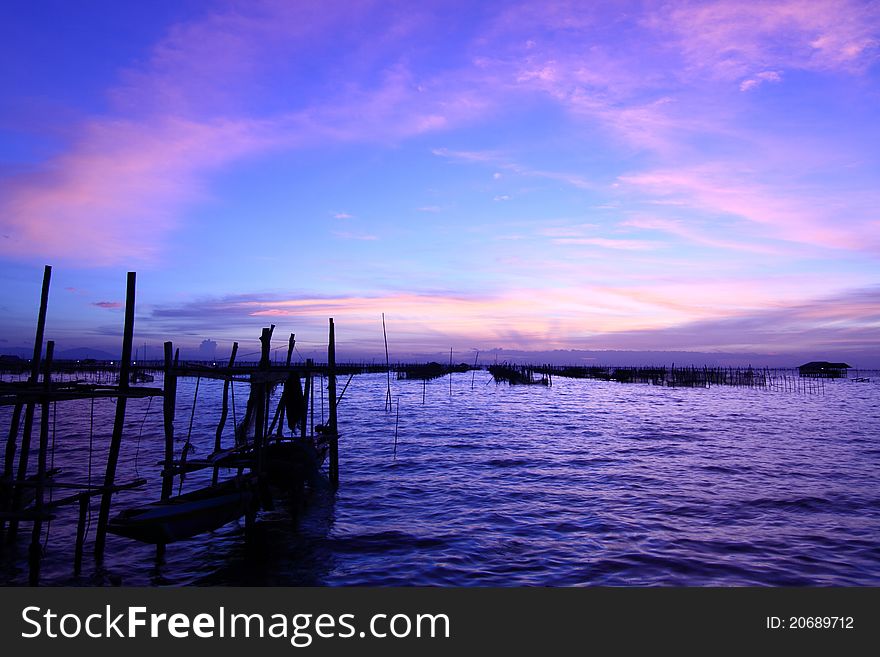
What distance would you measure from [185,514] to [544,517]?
746 cm

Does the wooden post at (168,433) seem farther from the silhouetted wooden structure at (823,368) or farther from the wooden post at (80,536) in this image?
the silhouetted wooden structure at (823,368)

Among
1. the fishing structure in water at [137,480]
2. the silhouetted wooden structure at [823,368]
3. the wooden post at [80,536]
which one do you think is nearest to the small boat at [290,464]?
the fishing structure in water at [137,480]

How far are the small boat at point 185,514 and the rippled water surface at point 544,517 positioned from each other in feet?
2.46

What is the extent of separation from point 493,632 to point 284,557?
495 centimetres

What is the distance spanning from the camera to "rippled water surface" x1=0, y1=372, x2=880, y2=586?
935cm

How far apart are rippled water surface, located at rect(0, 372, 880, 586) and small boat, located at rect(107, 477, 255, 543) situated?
750 mm

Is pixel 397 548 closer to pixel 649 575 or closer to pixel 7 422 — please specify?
pixel 649 575

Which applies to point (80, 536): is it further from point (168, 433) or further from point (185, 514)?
point (168, 433)

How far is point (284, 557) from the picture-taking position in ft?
33.7

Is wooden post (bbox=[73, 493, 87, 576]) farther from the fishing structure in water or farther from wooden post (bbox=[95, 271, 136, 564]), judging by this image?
wooden post (bbox=[95, 271, 136, 564])

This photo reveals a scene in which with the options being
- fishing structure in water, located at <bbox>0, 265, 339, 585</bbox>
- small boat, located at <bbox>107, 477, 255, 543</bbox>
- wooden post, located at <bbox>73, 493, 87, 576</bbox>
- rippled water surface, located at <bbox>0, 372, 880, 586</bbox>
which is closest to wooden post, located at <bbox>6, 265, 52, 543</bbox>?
fishing structure in water, located at <bbox>0, 265, 339, 585</bbox>

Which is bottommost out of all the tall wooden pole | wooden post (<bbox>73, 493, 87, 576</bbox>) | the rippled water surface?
the rippled water surface

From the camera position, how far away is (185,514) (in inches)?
358

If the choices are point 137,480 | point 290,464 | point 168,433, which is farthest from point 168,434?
point 290,464
